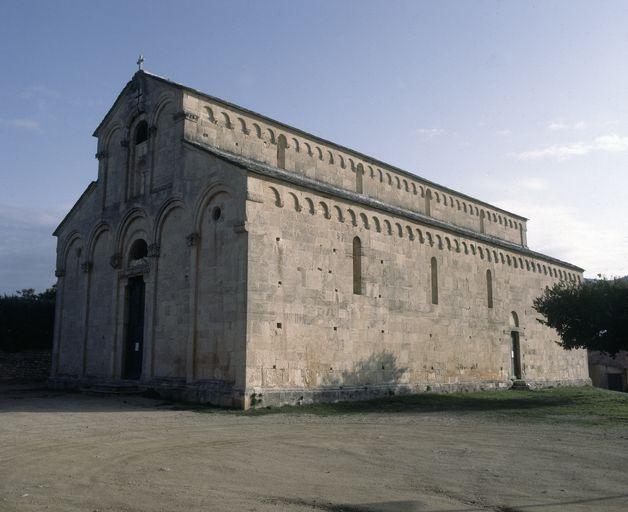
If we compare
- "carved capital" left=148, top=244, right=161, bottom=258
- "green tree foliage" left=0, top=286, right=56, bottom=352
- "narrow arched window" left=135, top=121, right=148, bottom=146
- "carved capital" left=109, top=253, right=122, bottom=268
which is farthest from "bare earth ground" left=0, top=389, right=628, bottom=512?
"green tree foliage" left=0, top=286, right=56, bottom=352

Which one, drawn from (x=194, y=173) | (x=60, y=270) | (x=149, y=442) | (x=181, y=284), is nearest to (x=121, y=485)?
(x=149, y=442)

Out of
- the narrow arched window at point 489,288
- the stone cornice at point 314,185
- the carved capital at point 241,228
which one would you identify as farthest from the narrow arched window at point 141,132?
the narrow arched window at point 489,288

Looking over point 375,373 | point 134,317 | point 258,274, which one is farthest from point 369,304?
point 134,317

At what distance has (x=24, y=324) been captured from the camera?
28.3 m

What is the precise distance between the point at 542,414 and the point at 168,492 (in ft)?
40.4

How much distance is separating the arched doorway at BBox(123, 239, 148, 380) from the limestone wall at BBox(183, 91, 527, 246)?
15.4ft

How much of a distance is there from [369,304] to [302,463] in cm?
1095

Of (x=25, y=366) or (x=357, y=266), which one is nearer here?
(x=357, y=266)

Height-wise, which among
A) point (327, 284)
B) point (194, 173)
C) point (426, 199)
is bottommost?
point (327, 284)

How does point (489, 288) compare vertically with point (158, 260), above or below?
below

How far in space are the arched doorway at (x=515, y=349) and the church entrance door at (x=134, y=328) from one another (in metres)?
16.2

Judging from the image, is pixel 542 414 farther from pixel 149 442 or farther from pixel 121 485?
pixel 121 485

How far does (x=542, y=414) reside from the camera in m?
15.9

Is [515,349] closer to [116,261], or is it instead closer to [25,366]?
[116,261]
